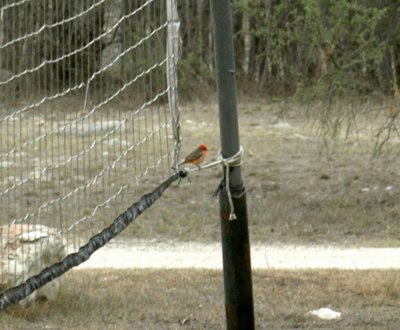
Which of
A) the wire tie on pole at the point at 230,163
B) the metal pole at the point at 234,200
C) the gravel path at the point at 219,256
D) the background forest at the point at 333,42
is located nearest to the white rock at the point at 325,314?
the metal pole at the point at 234,200

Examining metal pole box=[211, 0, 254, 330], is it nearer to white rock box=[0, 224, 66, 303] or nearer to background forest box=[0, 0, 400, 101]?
background forest box=[0, 0, 400, 101]

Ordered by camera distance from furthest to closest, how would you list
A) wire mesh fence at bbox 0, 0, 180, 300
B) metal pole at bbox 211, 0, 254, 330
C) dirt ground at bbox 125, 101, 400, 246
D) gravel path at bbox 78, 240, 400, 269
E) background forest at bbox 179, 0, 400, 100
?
dirt ground at bbox 125, 101, 400, 246
background forest at bbox 179, 0, 400, 100
gravel path at bbox 78, 240, 400, 269
metal pole at bbox 211, 0, 254, 330
wire mesh fence at bbox 0, 0, 180, 300

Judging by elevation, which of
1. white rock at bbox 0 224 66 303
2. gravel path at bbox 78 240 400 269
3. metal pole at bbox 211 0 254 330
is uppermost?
metal pole at bbox 211 0 254 330

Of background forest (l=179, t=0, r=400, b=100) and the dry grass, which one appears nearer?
the dry grass

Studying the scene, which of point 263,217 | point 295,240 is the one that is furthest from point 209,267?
point 263,217

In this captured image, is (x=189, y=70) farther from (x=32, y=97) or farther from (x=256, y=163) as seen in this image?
(x=32, y=97)

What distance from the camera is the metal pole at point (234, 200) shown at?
6816 millimetres

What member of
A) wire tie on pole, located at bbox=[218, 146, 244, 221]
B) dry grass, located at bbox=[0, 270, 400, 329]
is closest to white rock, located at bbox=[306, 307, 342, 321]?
dry grass, located at bbox=[0, 270, 400, 329]

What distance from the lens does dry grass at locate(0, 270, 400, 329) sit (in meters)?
8.24

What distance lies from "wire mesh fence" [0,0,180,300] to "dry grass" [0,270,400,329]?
23.8 inches

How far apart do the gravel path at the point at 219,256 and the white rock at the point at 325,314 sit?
7.34ft

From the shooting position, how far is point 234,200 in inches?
271

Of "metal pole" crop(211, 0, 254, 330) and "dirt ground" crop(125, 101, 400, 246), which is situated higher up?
"metal pole" crop(211, 0, 254, 330)

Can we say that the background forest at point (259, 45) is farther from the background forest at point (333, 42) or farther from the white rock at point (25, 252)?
the white rock at point (25, 252)
